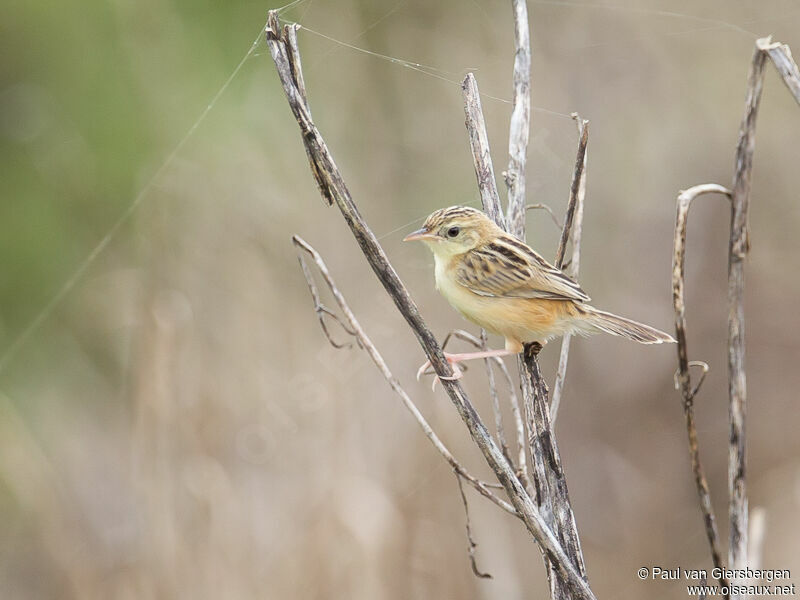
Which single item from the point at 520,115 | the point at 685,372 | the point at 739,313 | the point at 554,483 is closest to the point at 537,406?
the point at 554,483

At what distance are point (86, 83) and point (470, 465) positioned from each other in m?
3.75

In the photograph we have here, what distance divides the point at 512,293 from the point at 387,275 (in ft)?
4.34

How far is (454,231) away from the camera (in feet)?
9.89

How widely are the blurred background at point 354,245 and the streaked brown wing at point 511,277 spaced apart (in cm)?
143

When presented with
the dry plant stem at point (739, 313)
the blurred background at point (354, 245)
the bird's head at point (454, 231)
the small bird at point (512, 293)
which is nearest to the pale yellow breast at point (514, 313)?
the small bird at point (512, 293)

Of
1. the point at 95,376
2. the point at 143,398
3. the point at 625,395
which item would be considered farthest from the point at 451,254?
the point at 95,376

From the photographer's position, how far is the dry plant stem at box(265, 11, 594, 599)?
1.52m

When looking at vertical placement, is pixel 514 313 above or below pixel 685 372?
above

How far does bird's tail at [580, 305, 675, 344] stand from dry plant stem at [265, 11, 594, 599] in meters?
1.29

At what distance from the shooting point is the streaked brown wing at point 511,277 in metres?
2.78

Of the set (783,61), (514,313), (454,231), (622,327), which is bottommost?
(783,61)

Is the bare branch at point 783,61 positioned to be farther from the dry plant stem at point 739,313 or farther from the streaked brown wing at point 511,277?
the streaked brown wing at point 511,277

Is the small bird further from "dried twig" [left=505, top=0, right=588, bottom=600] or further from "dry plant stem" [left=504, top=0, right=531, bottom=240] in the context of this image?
"dry plant stem" [left=504, top=0, right=531, bottom=240]

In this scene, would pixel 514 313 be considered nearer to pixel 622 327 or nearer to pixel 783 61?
pixel 622 327
